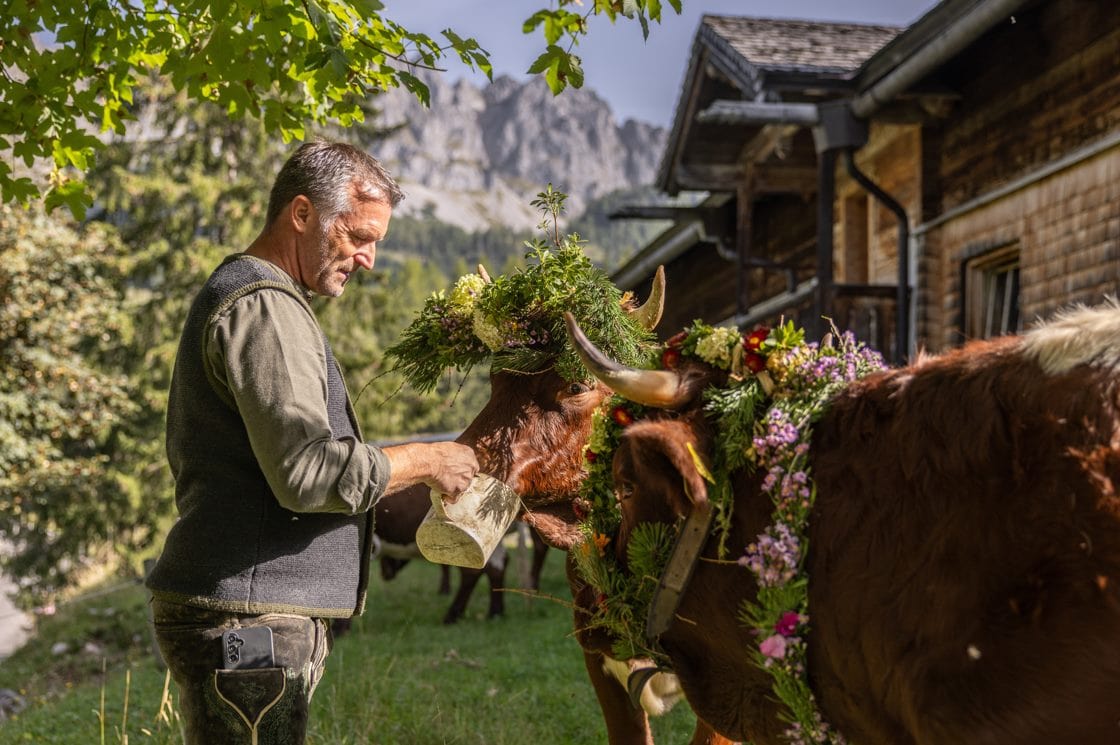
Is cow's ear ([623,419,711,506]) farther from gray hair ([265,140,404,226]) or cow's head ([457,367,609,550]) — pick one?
cow's head ([457,367,609,550])

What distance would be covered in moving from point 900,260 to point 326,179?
28.7ft

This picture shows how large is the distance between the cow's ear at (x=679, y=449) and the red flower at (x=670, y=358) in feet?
1.08

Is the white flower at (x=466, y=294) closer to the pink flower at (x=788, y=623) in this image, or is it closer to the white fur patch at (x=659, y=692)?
the white fur patch at (x=659, y=692)

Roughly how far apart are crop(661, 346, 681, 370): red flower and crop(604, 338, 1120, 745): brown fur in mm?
342

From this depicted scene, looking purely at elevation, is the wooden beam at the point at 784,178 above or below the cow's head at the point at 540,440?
above

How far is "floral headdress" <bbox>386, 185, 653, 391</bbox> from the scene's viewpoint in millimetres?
3604

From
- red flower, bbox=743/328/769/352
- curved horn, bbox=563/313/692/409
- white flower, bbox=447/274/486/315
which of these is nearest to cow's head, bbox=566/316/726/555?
curved horn, bbox=563/313/692/409

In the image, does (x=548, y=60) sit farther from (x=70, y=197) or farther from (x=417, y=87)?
(x=70, y=197)

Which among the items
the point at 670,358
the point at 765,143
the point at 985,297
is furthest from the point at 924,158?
the point at 670,358

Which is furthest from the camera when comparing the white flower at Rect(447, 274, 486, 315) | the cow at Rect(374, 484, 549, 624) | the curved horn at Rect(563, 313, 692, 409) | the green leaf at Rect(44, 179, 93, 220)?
the cow at Rect(374, 484, 549, 624)

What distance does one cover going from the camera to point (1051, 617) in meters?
1.86

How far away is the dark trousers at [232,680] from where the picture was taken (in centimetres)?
252

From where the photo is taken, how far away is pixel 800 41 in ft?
41.0

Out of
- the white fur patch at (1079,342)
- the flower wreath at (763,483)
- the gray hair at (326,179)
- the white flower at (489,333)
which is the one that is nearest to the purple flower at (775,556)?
the flower wreath at (763,483)
